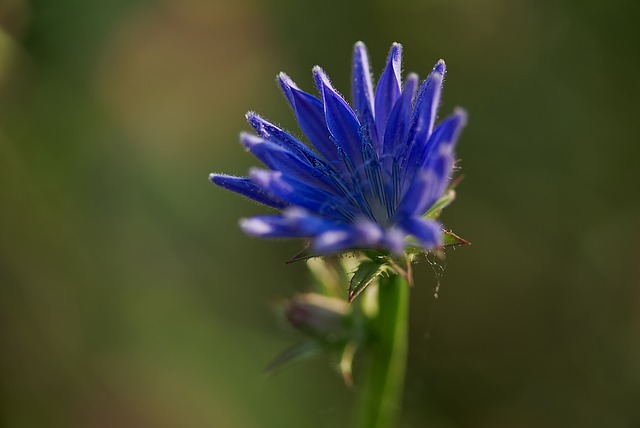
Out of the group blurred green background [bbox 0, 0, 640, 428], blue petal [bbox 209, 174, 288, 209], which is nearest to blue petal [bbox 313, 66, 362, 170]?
blue petal [bbox 209, 174, 288, 209]

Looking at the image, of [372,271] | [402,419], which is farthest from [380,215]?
[402,419]

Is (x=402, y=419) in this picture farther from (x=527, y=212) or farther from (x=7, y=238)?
(x=7, y=238)

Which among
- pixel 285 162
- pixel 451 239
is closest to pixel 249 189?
pixel 285 162

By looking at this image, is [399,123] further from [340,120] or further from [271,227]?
[271,227]

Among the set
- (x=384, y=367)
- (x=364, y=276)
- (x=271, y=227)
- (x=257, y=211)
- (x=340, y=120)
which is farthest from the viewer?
(x=257, y=211)

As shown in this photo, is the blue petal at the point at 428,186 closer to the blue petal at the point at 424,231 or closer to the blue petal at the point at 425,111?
the blue petal at the point at 424,231

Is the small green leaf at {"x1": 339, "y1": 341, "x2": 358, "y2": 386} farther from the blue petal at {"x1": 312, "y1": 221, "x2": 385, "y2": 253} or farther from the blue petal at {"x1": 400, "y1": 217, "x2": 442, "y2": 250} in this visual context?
the blue petal at {"x1": 312, "y1": 221, "x2": 385, "y2": 253}
